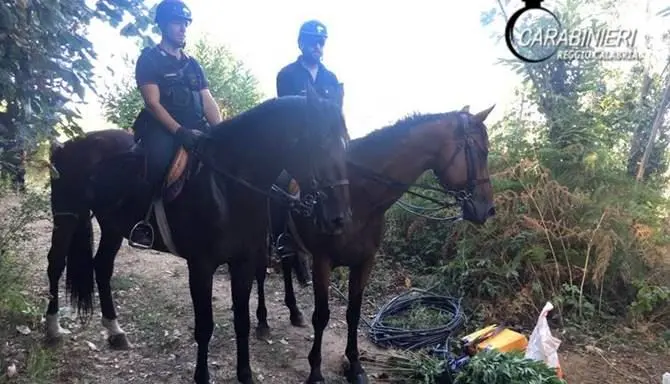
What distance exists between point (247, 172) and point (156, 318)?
2506mm

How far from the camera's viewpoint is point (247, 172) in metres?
3.29

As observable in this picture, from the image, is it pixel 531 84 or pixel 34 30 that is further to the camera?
pixel 531 84

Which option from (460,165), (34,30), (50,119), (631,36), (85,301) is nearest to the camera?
(34,30)

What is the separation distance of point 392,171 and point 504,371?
5.18ft

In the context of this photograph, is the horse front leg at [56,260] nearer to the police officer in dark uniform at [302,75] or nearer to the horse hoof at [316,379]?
the police officer in dark uniform at [302,75]

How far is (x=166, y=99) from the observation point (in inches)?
144

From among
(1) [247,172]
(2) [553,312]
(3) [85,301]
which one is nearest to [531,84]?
(2) [553,312]

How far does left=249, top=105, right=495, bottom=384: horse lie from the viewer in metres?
3.71

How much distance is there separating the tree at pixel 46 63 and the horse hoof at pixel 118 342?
2.06 meters

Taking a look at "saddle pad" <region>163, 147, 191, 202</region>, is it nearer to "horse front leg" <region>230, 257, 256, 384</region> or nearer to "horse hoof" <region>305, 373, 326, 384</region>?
"horse front leg" <region>230, 257, 256, 384</region>

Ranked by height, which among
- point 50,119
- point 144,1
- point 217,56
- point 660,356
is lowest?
point 660,356

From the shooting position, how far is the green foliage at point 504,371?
3254mm

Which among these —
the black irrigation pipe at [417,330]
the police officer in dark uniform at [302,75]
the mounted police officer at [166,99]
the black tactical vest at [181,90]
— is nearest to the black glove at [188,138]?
the mounted police officer at [166,99]

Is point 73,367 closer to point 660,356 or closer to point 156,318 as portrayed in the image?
point 156,318
